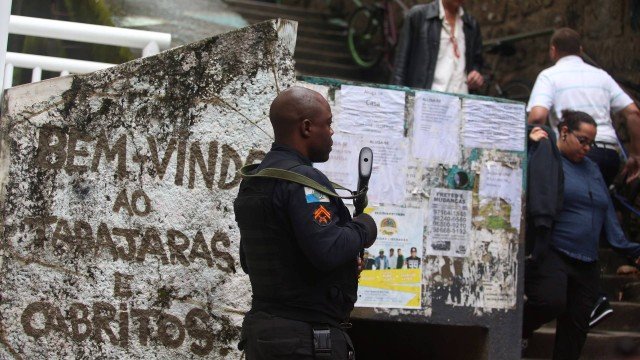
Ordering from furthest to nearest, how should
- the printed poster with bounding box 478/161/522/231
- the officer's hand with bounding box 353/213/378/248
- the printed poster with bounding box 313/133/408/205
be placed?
the printed poster with bounding box 478/161/522/231
the printed poster with bounding box 313/133/408/205
the officer's hand with bounding box 353/213/378/248

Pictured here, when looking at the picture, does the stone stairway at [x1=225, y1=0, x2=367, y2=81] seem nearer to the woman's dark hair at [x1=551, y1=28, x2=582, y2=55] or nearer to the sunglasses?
the woman's dark hair at [x1=551, y1=28, x2=582, y2=55]

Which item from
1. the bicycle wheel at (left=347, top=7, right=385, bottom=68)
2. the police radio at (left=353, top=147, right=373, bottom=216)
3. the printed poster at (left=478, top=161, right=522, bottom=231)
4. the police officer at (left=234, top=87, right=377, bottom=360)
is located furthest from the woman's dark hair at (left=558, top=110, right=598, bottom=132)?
the bicycle wheel at (left=347, top=7, right=385, bottom=68)

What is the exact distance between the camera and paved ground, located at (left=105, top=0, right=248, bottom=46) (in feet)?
29.9

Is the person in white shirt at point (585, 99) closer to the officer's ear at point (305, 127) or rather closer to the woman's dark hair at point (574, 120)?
the woman's dark hair at point (574, 120)

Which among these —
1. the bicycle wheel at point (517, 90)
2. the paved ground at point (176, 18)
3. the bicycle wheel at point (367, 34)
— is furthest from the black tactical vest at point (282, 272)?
the bicycle wheel at point (367, 34)

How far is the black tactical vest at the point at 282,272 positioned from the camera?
3393 mm

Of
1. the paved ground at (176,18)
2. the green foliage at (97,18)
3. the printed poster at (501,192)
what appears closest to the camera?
the printed poster at (501,192)

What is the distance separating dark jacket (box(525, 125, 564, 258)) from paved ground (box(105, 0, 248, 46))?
3690mm

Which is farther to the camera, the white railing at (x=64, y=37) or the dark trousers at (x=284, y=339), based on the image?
the white railing at (x=64, y=37)

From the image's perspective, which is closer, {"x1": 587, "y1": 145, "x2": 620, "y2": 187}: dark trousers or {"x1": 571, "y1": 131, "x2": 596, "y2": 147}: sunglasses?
{"x1": 571, "y1": 131, "x2": 596, "y2": 147}: sunglasses

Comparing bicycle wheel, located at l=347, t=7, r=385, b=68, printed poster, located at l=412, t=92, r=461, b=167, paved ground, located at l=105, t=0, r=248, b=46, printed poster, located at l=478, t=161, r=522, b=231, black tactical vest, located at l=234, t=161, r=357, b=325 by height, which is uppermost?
bicycle wheel, located at l=347, t=7, r=385, b=68

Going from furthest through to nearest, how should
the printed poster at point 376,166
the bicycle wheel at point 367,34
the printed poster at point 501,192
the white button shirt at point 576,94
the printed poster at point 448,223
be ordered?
the bicycle wheel at point 367,34, the white button shirt at point 576,94, the printed poster at point 501,192, the printed poster at point 448,223, the printed poster at point 376,166

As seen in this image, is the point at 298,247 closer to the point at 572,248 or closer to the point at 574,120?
the point at 572,248

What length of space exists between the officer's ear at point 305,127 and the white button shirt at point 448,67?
3.35 metres
